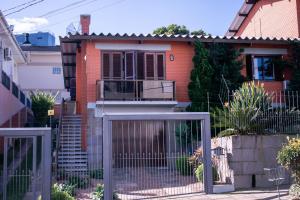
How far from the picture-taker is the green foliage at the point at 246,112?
14.4 meters

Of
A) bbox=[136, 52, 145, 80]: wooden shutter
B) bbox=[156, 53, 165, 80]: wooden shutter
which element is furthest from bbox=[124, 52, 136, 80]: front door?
bbox=[156, 53, 165, 80]: wooden shutter

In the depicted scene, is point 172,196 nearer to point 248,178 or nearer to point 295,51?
point 248,178

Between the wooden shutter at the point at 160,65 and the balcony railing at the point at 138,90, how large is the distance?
75 centimetres

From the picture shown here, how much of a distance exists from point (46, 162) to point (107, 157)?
1.71m

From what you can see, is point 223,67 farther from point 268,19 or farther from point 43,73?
point 43,73

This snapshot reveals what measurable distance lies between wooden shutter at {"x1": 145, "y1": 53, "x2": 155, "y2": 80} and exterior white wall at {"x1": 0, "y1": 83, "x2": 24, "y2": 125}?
21.5 ft

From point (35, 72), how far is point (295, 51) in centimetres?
2272

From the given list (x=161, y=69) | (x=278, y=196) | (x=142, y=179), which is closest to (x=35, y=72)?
(x=161, y=69)

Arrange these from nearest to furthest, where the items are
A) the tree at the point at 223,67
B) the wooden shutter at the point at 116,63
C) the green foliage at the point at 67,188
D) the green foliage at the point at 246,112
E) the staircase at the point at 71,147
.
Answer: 1. the green foliage at the point at 67,188
2. the green foliage at the point at 246,112
3. the staircase at the point at 71,147
4. the tree at the point at 223,67
5. the wooden shutter at the point at 116,63

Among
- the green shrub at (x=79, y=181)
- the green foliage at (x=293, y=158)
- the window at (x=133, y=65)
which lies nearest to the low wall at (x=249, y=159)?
the green foliage at (x=293, y=158)

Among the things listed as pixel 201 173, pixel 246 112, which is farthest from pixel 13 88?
pixel 246 112

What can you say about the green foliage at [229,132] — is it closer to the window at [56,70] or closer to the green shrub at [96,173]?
the green shrub at [96,173]

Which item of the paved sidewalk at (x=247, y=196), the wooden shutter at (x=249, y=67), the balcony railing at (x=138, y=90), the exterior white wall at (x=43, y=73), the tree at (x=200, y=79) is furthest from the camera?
the exterior white wall at (x=43, y=73)

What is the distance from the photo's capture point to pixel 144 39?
20328mm
